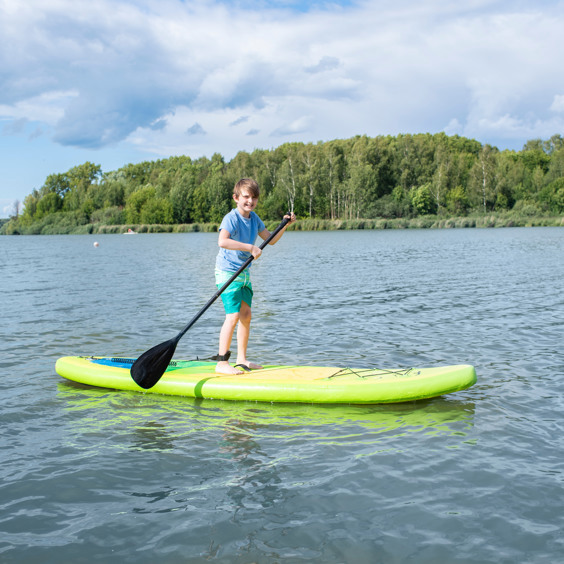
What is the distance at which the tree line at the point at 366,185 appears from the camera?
254ft

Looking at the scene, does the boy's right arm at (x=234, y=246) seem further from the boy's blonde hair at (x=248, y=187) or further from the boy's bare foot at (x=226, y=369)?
the boy's bare foot at (x=226, y=369)

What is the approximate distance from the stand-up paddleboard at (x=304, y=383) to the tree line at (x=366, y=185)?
6788 centimetres

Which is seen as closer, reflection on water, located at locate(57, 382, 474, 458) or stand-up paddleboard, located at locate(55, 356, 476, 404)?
reflection on water, located at locate(57, 382, 474, 458)

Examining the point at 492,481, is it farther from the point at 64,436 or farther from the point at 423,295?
the point at 423,295

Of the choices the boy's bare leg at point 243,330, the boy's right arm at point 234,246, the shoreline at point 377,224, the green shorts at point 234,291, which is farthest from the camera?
the shoreline at point 377,224

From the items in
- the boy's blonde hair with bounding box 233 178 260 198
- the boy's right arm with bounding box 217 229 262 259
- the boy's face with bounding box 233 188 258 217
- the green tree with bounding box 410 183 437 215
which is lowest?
the boy's right arm with bounding box 217 229 262 259

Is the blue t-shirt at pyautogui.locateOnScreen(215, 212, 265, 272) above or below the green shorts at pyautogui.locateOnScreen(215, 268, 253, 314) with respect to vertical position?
above

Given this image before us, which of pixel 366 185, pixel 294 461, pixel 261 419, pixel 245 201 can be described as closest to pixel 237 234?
pixel 245 201

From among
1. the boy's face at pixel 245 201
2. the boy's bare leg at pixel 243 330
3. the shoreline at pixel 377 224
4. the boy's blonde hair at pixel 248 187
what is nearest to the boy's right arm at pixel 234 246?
the boy's face at pixel 245 201

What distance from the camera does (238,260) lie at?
20.9 feet

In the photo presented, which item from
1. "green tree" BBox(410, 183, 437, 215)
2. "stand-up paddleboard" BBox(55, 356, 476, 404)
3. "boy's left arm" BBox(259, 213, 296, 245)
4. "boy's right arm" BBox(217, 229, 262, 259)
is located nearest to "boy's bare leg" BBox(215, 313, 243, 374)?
"stand-up paddleboard" BBox(55, 356, 476, 404)

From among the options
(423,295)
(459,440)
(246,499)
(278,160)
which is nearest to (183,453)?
(246,499)

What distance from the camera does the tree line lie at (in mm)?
77500

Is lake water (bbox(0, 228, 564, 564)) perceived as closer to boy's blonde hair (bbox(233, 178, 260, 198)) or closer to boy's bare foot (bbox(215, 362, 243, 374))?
boy's bare foot (bbox(215, 362, 243, 374))
